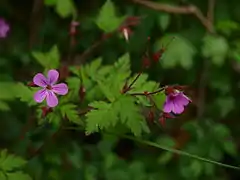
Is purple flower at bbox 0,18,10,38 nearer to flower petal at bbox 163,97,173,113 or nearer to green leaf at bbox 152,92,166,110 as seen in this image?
green leaf at bbox 152,92,166,110

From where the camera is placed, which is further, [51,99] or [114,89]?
[114,89]

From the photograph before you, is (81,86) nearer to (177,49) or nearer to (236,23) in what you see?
(177,49)

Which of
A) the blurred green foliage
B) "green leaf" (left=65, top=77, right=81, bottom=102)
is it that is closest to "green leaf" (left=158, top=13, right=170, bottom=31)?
the blurred green foliage

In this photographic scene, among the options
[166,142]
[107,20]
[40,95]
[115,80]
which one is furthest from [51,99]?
[166,142]

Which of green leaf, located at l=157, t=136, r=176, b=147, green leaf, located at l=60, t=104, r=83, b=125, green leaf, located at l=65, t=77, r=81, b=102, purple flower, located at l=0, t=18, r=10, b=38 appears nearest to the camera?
green leaf, located at l=60, t=104, r=83, b=125

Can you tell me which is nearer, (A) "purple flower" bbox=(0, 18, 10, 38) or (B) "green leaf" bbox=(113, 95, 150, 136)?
(B) "green leaf" bbox=(113, 95, 150, 136)

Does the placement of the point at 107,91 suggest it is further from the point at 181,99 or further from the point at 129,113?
the point at 181,99

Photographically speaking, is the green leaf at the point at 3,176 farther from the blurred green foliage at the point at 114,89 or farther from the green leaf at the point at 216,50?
the green leaf at the point at 216,50
